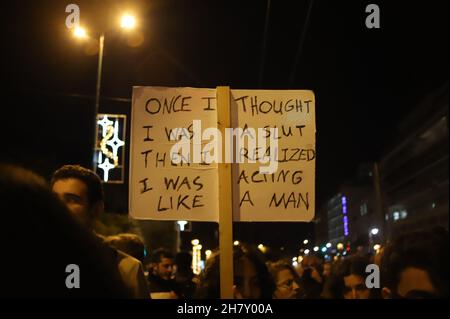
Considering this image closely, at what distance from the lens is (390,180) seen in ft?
295

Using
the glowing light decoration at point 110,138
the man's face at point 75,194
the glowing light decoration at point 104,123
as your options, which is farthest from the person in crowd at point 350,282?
the glowing light decoration at point 104,123

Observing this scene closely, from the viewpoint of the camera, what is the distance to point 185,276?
22.0 ft

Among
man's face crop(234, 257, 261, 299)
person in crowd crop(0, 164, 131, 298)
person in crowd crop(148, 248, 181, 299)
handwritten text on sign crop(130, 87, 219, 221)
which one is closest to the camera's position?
person in crowd crop(0, 164, 131, 298)

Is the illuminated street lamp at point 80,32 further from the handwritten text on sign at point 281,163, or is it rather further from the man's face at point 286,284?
the handwritten text on sign at point 281,163

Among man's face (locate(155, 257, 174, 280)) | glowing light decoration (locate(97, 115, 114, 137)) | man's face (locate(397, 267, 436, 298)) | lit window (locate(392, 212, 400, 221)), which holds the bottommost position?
man's face (locate(397, 267, 436, 298))

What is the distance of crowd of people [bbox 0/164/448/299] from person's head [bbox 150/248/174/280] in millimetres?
12

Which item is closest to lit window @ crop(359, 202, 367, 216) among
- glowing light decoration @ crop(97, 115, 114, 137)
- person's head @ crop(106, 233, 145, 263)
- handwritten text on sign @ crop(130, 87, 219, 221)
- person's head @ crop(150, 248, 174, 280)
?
glowing light decoration @ crop(97, 115, 114, 137)

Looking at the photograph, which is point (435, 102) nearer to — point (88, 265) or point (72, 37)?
point (72, 37)

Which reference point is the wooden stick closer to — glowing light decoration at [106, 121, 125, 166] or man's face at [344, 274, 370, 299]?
man's face at [344, 274, 370, 299]

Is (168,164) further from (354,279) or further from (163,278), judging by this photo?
(163,278)

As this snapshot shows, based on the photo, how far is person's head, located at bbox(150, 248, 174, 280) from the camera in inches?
245

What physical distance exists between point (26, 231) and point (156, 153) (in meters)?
2.40
